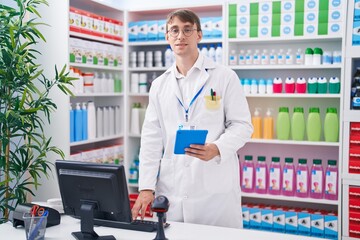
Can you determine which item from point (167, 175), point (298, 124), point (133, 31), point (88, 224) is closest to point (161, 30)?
point (133, 31)

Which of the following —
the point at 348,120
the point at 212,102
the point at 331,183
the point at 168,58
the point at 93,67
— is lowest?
the point at 331,183

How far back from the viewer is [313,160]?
4102mm

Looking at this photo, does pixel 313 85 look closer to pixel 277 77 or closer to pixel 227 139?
pixel 277 77

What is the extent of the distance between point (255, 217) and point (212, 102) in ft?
7.01

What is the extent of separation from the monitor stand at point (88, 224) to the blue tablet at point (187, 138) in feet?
1.64

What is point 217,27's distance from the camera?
4.32 meters

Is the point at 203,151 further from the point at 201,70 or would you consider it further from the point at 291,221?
the point at 291,221

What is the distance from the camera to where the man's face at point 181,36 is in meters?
2.40

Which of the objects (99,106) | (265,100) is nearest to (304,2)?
(265,100)

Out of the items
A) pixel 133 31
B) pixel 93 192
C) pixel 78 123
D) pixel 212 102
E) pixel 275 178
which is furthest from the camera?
pixel 133 31

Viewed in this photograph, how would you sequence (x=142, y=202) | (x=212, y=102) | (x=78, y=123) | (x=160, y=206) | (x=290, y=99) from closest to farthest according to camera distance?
(x=160, y=206) < (x=142, y=202) < (x=212, y=102) < (x=78, y=123) < (x=290, y=99)

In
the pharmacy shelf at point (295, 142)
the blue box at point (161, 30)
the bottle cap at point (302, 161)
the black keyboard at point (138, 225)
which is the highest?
the blue box at point (161, 30)

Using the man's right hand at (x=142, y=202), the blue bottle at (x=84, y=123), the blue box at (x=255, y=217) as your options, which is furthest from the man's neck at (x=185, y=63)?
the blue box at (x=255, y=217)

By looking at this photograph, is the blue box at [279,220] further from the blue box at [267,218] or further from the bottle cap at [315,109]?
the bottle cap at [315,109]
